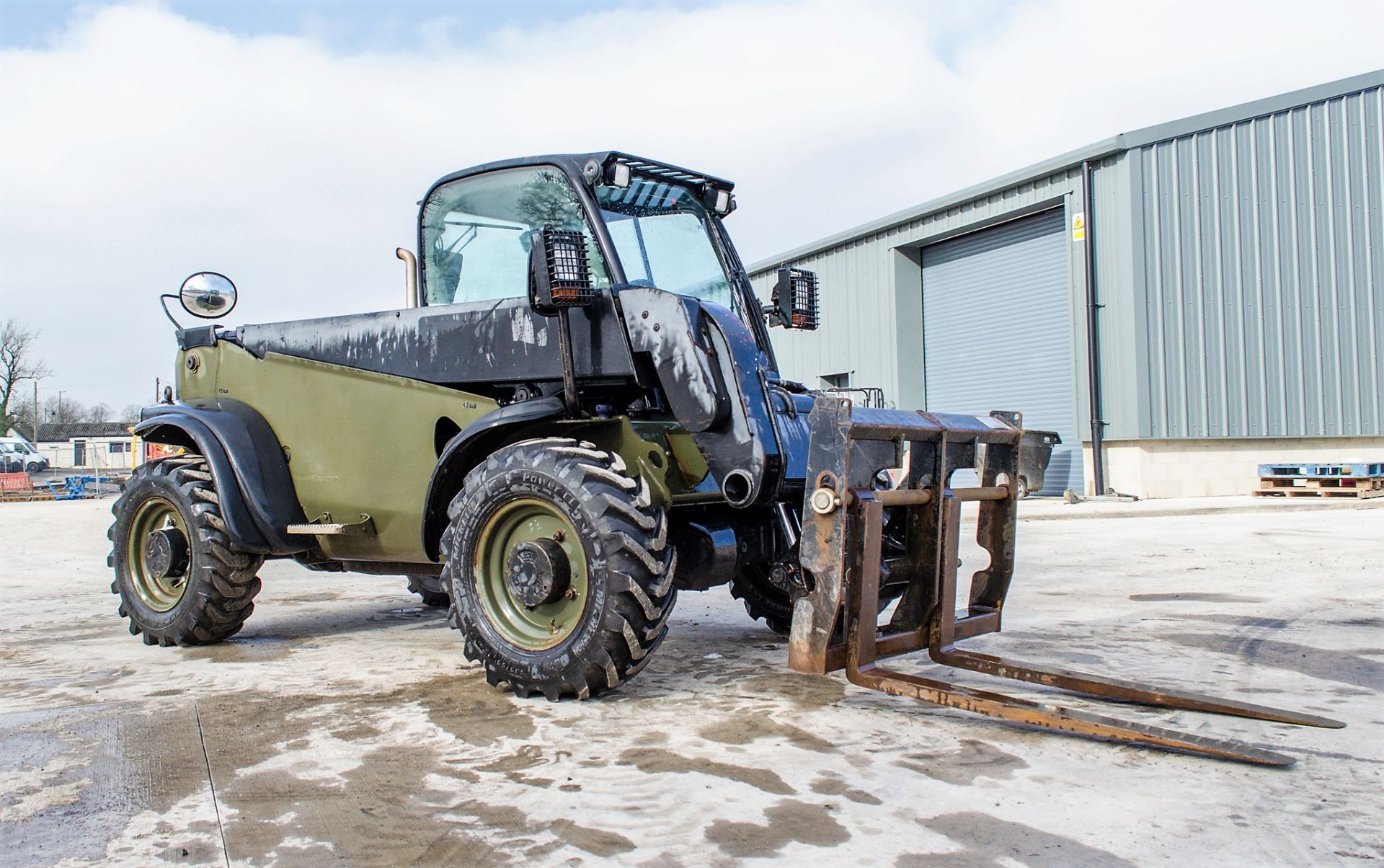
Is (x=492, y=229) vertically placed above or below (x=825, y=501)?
above

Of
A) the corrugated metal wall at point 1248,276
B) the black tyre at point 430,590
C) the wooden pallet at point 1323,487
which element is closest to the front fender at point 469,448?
the black tyre at point 430,590

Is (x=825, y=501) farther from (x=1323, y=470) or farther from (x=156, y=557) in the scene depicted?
(x=1323, y=470)

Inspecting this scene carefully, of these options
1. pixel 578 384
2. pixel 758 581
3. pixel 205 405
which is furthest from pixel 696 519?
pixel 205 405

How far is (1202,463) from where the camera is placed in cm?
1902

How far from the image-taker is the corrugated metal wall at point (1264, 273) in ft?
60.3

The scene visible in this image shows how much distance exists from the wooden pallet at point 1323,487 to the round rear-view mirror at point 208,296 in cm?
1701

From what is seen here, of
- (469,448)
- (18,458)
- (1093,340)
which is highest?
(1093,340)

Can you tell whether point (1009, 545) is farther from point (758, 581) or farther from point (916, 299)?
point (916, 299)

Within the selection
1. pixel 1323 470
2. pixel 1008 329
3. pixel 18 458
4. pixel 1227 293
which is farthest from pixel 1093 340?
pixel 18 458

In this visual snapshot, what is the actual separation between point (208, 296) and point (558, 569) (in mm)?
3700

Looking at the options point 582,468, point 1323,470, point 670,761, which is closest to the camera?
point 670,761

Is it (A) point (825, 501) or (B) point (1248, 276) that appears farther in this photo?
(B) point (1248, 276)

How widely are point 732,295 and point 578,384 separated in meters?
1.26

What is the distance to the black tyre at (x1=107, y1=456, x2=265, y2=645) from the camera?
6551 millimetres
